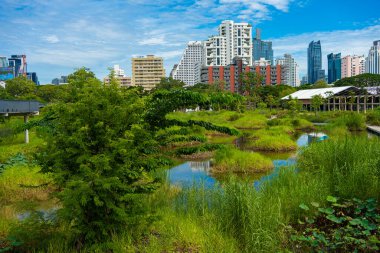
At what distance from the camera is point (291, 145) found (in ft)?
52.0

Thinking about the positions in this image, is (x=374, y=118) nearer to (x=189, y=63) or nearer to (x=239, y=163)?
(x=239, y=163)

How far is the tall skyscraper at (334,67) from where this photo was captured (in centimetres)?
17700

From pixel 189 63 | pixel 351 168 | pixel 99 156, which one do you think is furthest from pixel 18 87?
pixel 189 63

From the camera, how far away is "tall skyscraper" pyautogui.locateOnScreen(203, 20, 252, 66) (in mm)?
120875

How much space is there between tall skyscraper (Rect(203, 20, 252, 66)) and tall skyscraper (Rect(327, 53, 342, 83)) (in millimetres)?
74452

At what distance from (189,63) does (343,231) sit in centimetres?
13579

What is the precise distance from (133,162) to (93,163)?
0.49 metres

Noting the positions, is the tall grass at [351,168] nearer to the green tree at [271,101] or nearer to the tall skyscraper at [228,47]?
the green tree at [271,101]

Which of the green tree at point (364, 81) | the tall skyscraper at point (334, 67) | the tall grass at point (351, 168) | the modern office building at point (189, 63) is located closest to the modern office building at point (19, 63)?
the modern office building at point (189, 63)

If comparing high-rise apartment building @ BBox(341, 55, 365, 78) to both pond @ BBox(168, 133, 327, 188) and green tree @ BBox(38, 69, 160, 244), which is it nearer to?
pond @ BBox(168, 133, 327, 188)

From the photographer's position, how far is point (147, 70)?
113m

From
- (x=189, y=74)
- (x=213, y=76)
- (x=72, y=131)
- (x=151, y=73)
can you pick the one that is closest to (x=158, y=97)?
(x=72, y=131)

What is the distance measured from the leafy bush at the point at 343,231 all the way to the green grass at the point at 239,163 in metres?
5.55

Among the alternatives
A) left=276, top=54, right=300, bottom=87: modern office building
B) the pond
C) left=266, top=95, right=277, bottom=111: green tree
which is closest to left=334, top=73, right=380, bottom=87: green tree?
left=266, top=95, right=277, bottom=111: green tree
